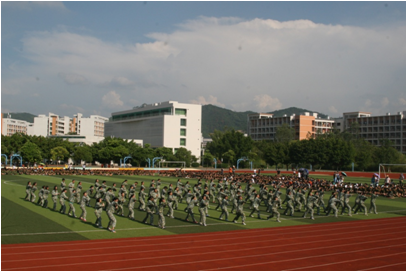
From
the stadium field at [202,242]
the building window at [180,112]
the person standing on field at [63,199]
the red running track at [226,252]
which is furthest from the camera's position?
the building window at [180,112]

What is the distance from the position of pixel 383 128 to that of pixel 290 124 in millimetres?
27882

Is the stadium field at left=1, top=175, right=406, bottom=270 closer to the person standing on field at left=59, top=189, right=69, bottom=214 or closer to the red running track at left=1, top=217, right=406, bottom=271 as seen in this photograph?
the red running track at left=1, top=217, right=406, bottom=271

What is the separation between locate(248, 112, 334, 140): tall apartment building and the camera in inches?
5000

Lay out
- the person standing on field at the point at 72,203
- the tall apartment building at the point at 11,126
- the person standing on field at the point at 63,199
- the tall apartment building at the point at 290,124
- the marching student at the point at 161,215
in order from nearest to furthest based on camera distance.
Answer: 1. the marching student at the point at 161,215
2. the person standing on field at the point at 72,203
3. the person standing on field at the point at 63,199
4. the tall apartment building at the point at 290,124
5. the tall apartment building at the point at 11,126

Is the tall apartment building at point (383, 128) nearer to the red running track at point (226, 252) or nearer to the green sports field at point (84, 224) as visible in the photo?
the green sports field at point (84, 224)

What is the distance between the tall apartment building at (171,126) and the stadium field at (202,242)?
235ft

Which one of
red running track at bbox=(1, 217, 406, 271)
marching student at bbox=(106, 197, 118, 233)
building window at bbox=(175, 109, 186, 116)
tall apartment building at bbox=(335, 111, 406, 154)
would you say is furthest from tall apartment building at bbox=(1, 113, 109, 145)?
red running track at bbox=(1, 217, 406, 271)

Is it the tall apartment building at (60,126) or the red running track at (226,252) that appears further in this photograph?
the tall apartment building at (60,126)

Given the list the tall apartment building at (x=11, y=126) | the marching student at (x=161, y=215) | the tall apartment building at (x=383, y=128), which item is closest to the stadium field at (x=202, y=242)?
the marching student at (x=161, y=215)

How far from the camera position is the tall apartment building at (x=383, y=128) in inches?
4472

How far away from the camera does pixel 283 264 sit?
11797mm

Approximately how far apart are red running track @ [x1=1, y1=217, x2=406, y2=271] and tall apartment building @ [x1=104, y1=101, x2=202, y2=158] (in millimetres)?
76385

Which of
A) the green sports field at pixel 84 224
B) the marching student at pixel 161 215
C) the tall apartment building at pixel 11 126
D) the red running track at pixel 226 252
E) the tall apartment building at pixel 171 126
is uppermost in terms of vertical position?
the tall apartment building at pixel 11 126

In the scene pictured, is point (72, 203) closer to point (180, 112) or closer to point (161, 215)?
point (161, 215)
